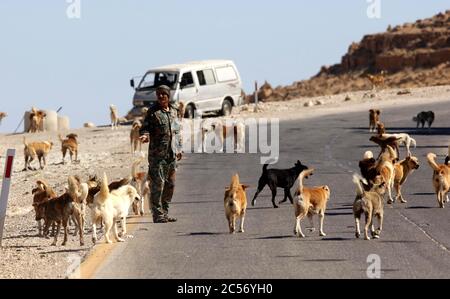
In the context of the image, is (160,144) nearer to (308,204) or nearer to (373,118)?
(308,204)

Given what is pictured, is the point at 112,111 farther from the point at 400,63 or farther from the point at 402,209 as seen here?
the point at 400,63

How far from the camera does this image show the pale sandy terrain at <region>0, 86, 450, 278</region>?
14.4 m

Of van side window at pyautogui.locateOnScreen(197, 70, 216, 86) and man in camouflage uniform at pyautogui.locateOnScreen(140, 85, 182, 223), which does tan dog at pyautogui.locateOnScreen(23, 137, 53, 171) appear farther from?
van side window at pyautogui.locateOnScreen(197, 70, 216, 86)

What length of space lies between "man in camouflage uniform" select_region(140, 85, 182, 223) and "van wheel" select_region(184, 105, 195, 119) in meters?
30.2

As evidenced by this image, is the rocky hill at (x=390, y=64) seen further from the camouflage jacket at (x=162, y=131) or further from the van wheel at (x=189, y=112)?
the camouflage jacket at (x=162, y=131)

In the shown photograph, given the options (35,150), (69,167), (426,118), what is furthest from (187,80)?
(69,167)

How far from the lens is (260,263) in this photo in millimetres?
13469

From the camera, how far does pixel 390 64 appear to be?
9531 centimetres

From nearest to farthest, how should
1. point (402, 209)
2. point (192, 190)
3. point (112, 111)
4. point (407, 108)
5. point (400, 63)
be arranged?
point (402, 209) → point (192, 190) → point (112, 111) → point (407, 108) → point (400, 63)

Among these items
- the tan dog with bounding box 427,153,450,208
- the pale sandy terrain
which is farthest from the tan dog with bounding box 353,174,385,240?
the tan dog with bounding box 427,153,450,208

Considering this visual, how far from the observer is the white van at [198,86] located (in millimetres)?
48344

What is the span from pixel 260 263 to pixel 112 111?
3448 centimetres

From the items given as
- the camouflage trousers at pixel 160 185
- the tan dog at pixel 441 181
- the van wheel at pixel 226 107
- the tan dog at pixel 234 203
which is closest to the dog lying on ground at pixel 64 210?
the tan dog at pixel 234 203

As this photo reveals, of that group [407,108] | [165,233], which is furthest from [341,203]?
[407,108]
